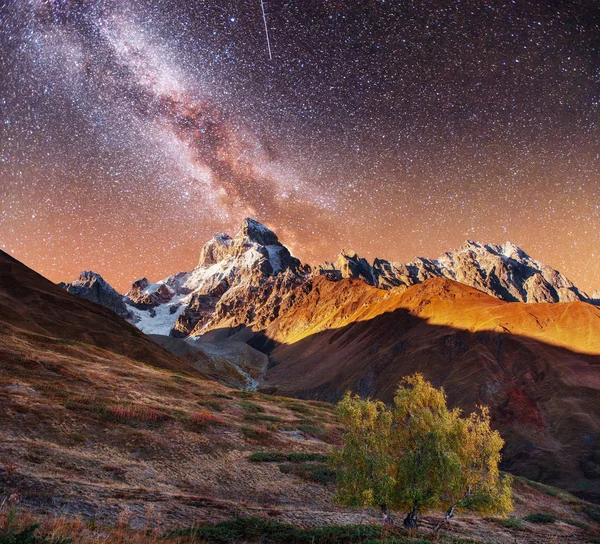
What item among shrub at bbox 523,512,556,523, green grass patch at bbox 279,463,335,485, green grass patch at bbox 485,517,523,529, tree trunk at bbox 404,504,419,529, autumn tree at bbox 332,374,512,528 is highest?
autumn tree at bbox 332,374,512,528

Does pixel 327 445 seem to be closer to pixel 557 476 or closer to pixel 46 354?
pixel 46 354

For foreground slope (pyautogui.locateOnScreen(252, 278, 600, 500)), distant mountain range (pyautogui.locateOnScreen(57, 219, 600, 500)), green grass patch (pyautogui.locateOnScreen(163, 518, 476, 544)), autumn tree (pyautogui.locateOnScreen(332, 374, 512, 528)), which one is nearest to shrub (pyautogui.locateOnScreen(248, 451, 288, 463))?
autumn tree (pyautogui.locateOnScreen(332, 374, 512, 528))

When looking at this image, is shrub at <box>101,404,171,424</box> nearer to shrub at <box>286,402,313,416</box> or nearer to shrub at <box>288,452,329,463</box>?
shrub at <box>288,452,329,463</box>

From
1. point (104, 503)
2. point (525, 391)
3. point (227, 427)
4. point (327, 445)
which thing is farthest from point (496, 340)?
point (104, 503)

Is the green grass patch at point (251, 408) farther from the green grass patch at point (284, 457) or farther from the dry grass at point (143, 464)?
the green grass patch at point (284, 457)

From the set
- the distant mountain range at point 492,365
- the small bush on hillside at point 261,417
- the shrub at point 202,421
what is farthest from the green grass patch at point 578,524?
the shrub at point 202,421

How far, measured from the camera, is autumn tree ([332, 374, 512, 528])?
49.0 feet

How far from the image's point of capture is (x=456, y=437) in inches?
650

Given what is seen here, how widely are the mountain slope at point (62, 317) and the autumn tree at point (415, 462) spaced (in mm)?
56077

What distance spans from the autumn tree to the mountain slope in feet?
184

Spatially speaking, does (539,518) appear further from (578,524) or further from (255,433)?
(255,433)

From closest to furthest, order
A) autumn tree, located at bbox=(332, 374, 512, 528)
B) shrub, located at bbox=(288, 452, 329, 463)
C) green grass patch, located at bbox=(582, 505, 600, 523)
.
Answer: autumn tree, located at bbox=(332, 374, 512, 528) → shrub, located at bbox=(288, 452, 329, 463) → green grass patch, located at bbox=(582, 505, 600, 523)

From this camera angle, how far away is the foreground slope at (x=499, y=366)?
195 feet

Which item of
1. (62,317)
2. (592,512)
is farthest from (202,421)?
(62,317)
